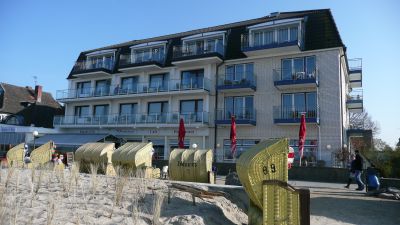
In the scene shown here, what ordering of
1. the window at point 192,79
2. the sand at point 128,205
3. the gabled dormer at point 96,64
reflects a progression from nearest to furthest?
the sand at point 128,205 < the window at point 192,79 < the gabled dormer at point 96,64

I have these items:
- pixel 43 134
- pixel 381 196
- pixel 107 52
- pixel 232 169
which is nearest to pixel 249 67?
pixel 232 169

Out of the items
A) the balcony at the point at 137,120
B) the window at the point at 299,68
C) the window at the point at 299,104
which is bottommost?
the balcony at the point at 137,120

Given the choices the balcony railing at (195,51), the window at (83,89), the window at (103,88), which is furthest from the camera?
the window at (83,89)

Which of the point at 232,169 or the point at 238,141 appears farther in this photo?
the point at 238,141

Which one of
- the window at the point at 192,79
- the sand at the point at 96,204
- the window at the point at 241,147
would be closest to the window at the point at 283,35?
the window at the point at 192,79

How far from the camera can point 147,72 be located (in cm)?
3759

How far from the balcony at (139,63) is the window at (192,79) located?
3.01m

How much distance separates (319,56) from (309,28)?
2813mm

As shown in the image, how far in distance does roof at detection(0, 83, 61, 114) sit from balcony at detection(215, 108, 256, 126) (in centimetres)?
2933

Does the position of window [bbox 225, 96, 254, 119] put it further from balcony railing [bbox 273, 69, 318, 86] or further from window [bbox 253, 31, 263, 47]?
window [bbox 253, 31, 263, 47]

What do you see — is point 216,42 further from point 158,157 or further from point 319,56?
point 158,157

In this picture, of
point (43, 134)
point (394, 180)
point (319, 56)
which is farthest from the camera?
point (43, 134)

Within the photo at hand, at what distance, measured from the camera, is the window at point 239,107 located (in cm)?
3123

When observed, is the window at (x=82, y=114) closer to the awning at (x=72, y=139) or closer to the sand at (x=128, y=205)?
the awning at (x=72, y=139)
